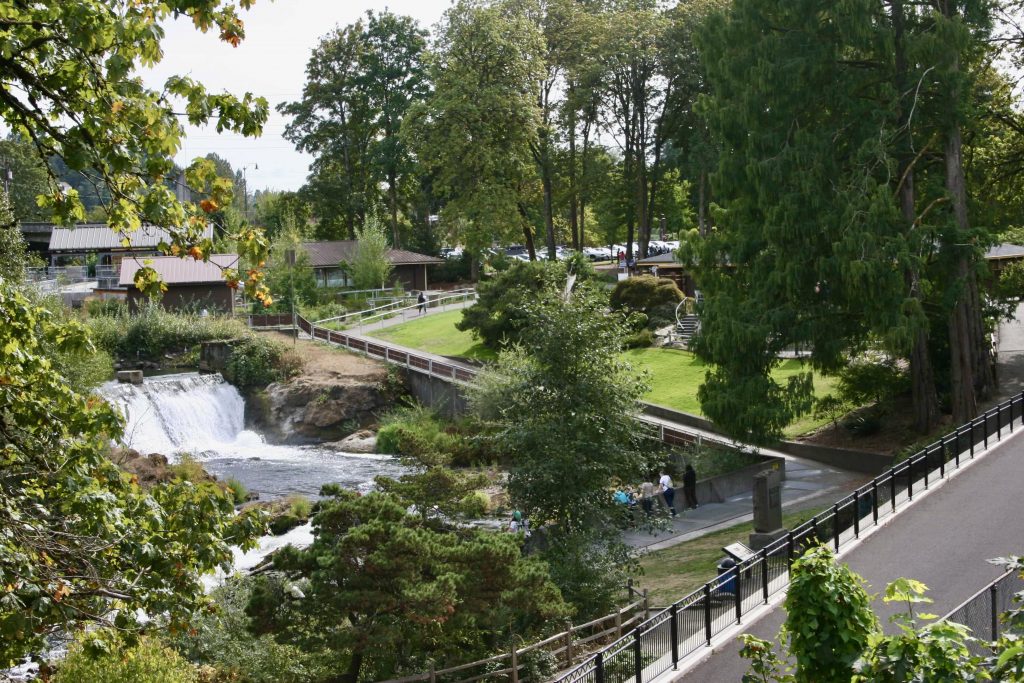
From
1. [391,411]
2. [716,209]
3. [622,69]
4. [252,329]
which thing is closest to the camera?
[716,209]

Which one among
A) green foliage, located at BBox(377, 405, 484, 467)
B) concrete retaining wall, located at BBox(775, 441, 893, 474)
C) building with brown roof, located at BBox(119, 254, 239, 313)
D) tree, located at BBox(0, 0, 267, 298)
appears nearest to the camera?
tree, located at BBox(0, 0, 267, 298)

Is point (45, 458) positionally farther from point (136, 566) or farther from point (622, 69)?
point (622, 69)

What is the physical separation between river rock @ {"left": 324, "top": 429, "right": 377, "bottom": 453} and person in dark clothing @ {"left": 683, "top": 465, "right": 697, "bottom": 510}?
56.7 feet

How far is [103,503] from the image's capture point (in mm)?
8719

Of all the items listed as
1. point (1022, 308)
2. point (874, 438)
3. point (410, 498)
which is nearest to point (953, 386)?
point (874, 438)

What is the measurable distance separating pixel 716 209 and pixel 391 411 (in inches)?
765

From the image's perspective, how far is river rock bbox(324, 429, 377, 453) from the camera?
44188 millimetres

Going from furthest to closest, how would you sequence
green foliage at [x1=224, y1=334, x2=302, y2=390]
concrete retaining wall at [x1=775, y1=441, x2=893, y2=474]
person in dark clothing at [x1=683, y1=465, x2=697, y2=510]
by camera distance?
1. green foliage at [x1=224, y1=334, x2=302, y2=390]
2. concrete retaining wall at [x1=775, y1=441, x2=893, y2=474]
3. person in dark clothing at [x1=683, y1=465, x2=697, y2=510]

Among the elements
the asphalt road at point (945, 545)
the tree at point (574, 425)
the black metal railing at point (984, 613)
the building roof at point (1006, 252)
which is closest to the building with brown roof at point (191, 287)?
the tree at point (574, 425)

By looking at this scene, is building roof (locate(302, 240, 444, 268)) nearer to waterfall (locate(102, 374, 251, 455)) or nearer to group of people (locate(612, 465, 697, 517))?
waterfall (locate(102, 374, 251, 455))

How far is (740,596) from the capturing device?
15703 mm

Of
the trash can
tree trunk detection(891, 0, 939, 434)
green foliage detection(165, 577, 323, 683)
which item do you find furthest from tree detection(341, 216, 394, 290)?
the trash can

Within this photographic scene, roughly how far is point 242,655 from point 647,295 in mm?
37380

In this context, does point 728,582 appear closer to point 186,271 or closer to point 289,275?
point 186,271
